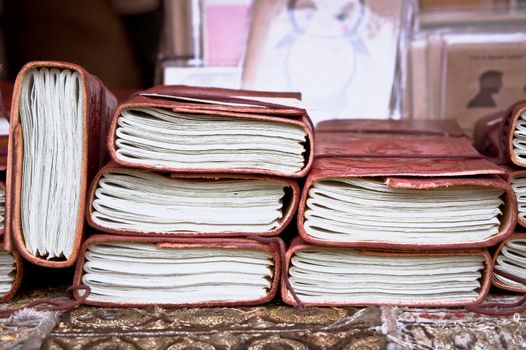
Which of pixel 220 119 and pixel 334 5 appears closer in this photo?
pixel 220 119

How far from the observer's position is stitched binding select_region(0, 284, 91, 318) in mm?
1611

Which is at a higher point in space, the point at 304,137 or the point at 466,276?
the point at 304,137

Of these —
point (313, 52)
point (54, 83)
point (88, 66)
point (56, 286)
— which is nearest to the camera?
point (54, 83)

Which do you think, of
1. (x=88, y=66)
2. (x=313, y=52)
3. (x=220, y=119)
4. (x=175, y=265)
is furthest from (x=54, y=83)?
(x=88, y=66)

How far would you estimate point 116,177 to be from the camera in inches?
64.9

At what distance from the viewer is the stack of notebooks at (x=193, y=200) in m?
1.62

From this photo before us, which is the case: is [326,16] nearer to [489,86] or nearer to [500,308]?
[489,86]

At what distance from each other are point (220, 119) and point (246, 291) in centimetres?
44

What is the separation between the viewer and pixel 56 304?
1.64 meters

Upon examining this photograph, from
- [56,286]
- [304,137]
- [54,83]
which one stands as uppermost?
[54,83]

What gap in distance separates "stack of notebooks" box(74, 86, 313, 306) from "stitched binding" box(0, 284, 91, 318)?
2 cm

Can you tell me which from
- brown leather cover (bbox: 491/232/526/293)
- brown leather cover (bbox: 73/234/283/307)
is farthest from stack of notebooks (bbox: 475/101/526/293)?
brown leather cover (bbox: 73/234/283/307)

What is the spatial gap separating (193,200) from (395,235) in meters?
0.51

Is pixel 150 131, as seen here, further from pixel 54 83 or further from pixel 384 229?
pixel 384 229
